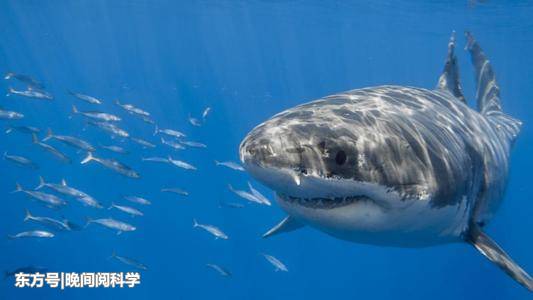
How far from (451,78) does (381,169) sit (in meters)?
4.37

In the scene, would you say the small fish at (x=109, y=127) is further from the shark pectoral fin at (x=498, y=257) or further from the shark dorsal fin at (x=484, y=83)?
the shark pectoral fin at (x=498, y=257)

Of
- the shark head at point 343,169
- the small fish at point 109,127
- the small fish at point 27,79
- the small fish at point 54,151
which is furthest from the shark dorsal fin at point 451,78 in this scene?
the small fish at point 27,79

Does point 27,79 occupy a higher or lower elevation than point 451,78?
higher

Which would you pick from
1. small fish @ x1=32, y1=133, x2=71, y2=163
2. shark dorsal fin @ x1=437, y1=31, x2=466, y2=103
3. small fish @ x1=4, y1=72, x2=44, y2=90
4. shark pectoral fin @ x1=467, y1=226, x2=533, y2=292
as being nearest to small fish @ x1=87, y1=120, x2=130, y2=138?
small fish @ x1=32, y1=133, x2=71, y2=163

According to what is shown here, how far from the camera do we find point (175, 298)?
22.6 meters

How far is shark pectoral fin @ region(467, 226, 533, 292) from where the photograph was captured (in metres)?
3.77

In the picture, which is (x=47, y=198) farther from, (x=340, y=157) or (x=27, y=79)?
(x=340, y=157)

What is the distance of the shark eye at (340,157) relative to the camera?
2.70m

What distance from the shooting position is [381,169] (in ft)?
9.46

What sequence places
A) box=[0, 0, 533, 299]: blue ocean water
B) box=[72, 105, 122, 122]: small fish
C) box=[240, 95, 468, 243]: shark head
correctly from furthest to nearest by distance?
box=[0, 0, 533, 299]: blue ocean water
box=[72, 105, 122, 122]: small fish
box=[240, 95, 468, 243]: shark head

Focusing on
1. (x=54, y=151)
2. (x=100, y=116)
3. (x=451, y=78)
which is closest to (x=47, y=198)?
(x=54, y=151)

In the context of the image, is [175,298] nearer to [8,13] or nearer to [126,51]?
[8,13]

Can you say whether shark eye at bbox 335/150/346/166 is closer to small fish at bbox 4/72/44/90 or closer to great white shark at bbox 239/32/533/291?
great white shark at bbox 239/32/533/291

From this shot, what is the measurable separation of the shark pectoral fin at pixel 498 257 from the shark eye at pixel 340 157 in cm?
194
